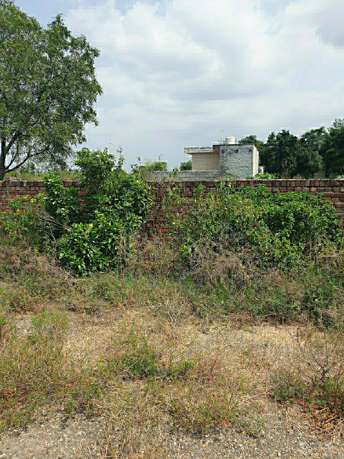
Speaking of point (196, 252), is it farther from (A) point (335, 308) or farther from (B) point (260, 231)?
(A) point (335, 308)

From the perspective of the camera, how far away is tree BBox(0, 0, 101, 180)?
17703 millimetres

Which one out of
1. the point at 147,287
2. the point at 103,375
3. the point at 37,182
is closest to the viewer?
the point at 103,375

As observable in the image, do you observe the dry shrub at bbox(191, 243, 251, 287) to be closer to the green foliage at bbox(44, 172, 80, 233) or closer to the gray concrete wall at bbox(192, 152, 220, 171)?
the green foliage at bbox(44, 172, 80, 233)

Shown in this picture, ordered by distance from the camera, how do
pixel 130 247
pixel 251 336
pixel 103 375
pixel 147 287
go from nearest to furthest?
pixel 103 375 → pixel 251 336 → pixel 147 287 → pixel 130 247

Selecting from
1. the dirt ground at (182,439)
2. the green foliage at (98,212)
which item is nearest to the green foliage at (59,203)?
the green foliage at (98,212)

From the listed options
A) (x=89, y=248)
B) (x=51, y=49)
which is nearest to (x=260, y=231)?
(x=89, y=248)

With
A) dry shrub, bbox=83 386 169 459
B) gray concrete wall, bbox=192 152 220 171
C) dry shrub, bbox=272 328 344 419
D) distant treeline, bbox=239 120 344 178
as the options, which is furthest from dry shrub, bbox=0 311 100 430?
distant treeline, bbox=239 120 344 178

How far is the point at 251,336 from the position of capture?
11.1 ft

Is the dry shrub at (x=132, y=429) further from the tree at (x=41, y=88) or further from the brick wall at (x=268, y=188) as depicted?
the tree at (x=41, y=88)

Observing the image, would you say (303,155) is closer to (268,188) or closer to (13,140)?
(13,140)

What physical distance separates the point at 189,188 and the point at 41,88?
54.7ft

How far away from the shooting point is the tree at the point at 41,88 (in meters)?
17.7

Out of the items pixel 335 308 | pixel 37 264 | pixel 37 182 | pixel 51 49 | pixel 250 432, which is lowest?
pixel 250 432

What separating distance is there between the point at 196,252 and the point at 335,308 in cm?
178
